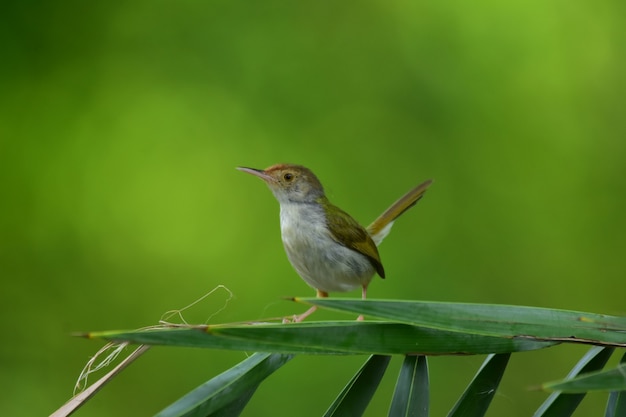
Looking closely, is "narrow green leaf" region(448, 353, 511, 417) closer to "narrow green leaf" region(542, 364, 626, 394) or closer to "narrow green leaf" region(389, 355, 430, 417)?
"narrow green leaf" region(389, 355, 430, 417)

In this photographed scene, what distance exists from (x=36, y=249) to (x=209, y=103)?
169cm

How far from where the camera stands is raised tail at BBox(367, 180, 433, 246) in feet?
14.2

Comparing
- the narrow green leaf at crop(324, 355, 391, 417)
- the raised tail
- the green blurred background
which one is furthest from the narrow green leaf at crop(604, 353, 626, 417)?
the green blurred background

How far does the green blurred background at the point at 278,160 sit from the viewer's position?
609 centimetres

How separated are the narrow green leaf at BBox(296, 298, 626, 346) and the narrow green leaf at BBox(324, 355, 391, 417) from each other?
0.28 meters

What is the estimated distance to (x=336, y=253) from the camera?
368 cm

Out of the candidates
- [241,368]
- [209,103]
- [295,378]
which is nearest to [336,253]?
[241,368]

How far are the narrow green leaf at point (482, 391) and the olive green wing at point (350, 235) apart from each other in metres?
1.76

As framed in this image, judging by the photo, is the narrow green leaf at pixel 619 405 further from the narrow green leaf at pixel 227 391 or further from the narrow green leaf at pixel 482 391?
the narrow green leaf at pixel 227 391

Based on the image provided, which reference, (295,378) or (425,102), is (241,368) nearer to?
(295,378)

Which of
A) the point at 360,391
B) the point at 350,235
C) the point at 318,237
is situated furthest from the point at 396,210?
the point at 360,391

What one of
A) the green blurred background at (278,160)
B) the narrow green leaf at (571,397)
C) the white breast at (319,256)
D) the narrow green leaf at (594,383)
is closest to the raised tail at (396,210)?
the white breast at (319,256)

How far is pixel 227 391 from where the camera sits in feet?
5.83

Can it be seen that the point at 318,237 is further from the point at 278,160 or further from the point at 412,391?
the point at 278,160
